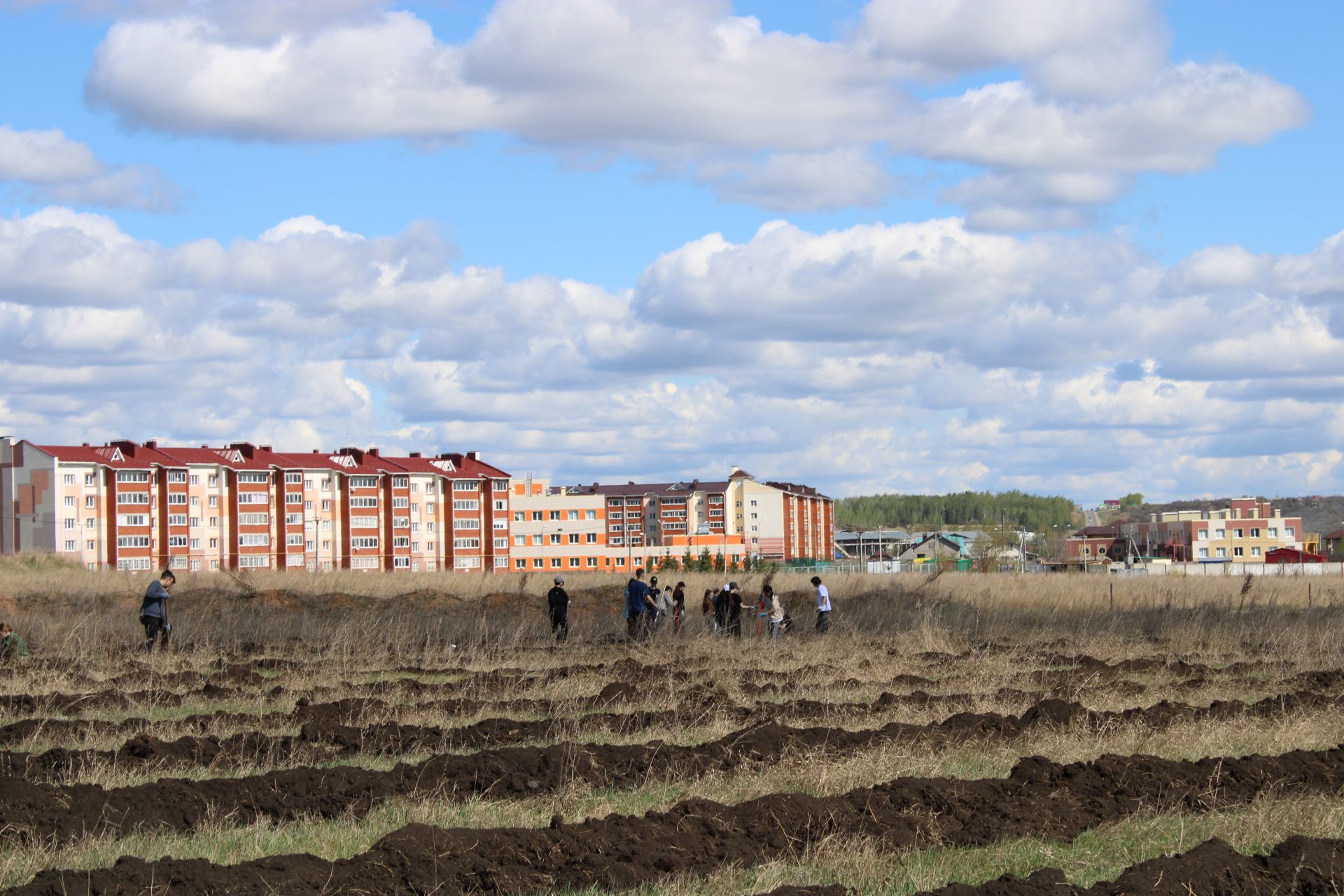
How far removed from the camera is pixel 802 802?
343 inches

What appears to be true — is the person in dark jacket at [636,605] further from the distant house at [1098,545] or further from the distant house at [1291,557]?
the distant house at [1098,545]

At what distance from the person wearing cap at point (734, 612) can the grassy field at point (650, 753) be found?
1194 millimetres

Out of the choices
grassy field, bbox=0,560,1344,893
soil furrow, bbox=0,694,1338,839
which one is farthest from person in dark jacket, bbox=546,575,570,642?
soil furrow, bbox=0,694,1338,839

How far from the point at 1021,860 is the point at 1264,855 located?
132cm

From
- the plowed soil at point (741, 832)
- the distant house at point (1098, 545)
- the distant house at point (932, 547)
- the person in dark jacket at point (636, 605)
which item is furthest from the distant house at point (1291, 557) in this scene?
the plowed soil at point (741, 832)

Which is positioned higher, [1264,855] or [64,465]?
[64,465]

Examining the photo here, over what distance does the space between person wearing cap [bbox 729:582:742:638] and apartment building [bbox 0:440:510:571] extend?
57.3 m

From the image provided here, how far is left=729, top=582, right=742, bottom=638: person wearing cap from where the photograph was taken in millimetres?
25422

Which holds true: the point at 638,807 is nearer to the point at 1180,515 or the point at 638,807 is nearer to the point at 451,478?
the point at 451,478

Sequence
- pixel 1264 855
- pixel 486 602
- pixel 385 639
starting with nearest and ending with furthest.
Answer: pixel 1264 855 < pixel 385 639 < pixel 486 602

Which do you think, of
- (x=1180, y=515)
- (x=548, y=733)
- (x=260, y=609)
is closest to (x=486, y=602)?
(x=260, y=609)

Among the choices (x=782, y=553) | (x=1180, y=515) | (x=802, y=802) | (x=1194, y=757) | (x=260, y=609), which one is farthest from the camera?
(x=1180, y=515)

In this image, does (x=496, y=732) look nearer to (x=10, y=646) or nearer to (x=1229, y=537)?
(x=10, y=646)

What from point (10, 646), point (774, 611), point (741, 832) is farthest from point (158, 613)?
point (741, 832)
